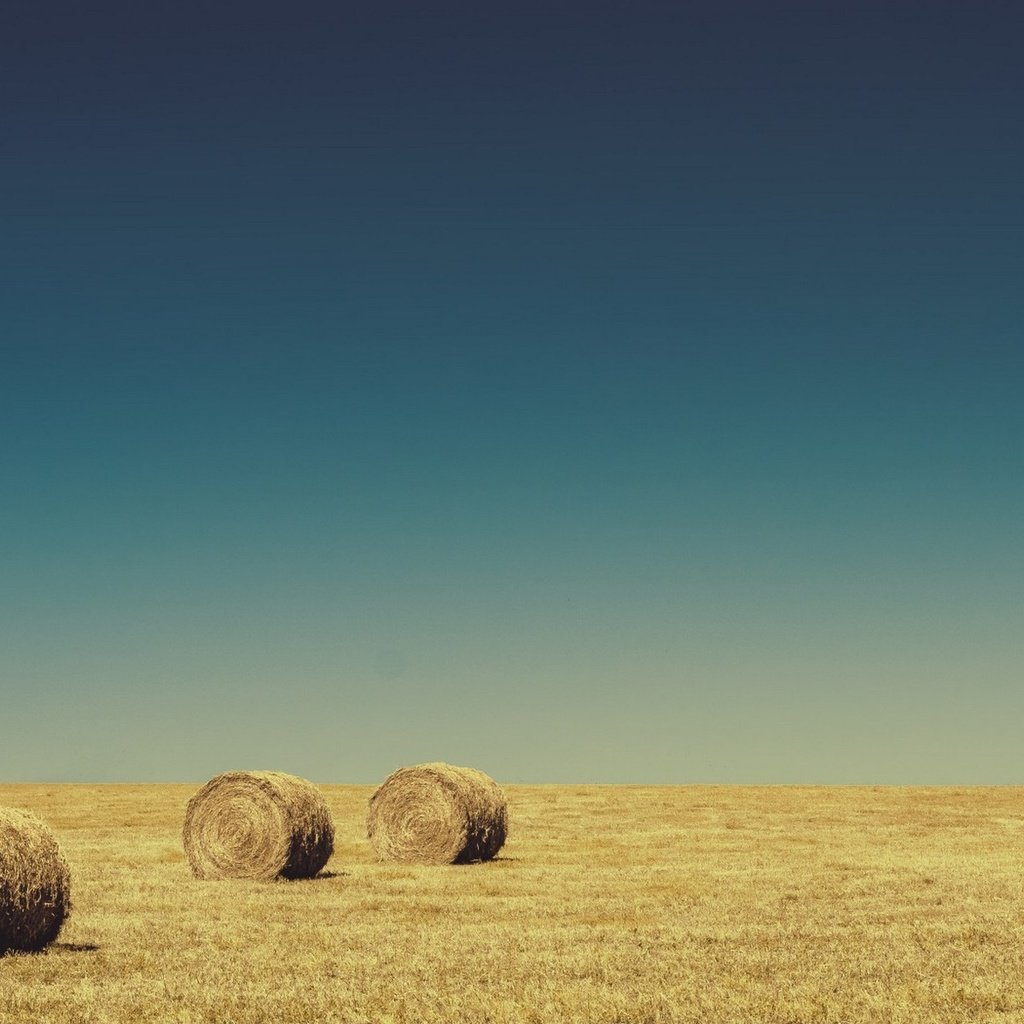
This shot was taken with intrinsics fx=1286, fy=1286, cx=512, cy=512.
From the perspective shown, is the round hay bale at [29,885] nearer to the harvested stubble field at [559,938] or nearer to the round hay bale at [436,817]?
the harvested stubble field at [559,938]

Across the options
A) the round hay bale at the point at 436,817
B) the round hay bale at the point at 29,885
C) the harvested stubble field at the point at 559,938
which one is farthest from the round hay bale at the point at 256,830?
the round hay bale at the point at 29,885

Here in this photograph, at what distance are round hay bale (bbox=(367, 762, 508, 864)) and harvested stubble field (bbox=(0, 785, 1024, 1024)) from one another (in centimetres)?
69

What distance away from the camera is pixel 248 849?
945 inches

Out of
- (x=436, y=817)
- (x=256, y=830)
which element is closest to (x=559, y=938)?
(x=256, y=830)

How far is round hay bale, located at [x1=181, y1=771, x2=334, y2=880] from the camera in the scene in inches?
937

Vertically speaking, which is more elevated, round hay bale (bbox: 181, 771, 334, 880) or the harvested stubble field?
round hay bale (bbox: 181, 771, 334, 880)

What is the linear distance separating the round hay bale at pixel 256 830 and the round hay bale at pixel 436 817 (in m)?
2.85

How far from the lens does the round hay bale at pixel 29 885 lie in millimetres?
14539

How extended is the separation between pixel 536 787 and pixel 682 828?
24977 mm

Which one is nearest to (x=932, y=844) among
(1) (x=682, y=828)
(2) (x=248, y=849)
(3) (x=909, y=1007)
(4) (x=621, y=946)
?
(1) (x=682, y=828)

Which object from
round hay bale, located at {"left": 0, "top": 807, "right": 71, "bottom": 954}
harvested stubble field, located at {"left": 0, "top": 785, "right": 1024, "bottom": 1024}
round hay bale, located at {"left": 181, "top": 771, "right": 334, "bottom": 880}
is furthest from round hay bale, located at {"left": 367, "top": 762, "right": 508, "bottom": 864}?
round hay bale, located at {"left": 0, "top": 807, "right": 71, "bottom": 954}

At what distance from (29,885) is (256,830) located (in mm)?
9531

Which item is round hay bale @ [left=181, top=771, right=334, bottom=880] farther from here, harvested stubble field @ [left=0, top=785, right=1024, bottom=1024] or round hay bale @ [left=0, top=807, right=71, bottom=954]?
round hay bale @ [left=0, top=807, right=71, bottom=954]

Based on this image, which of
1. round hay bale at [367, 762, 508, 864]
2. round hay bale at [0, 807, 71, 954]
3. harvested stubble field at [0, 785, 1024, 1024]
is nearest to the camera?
harvested stubble field at [0, 785, 1024, 1024]
